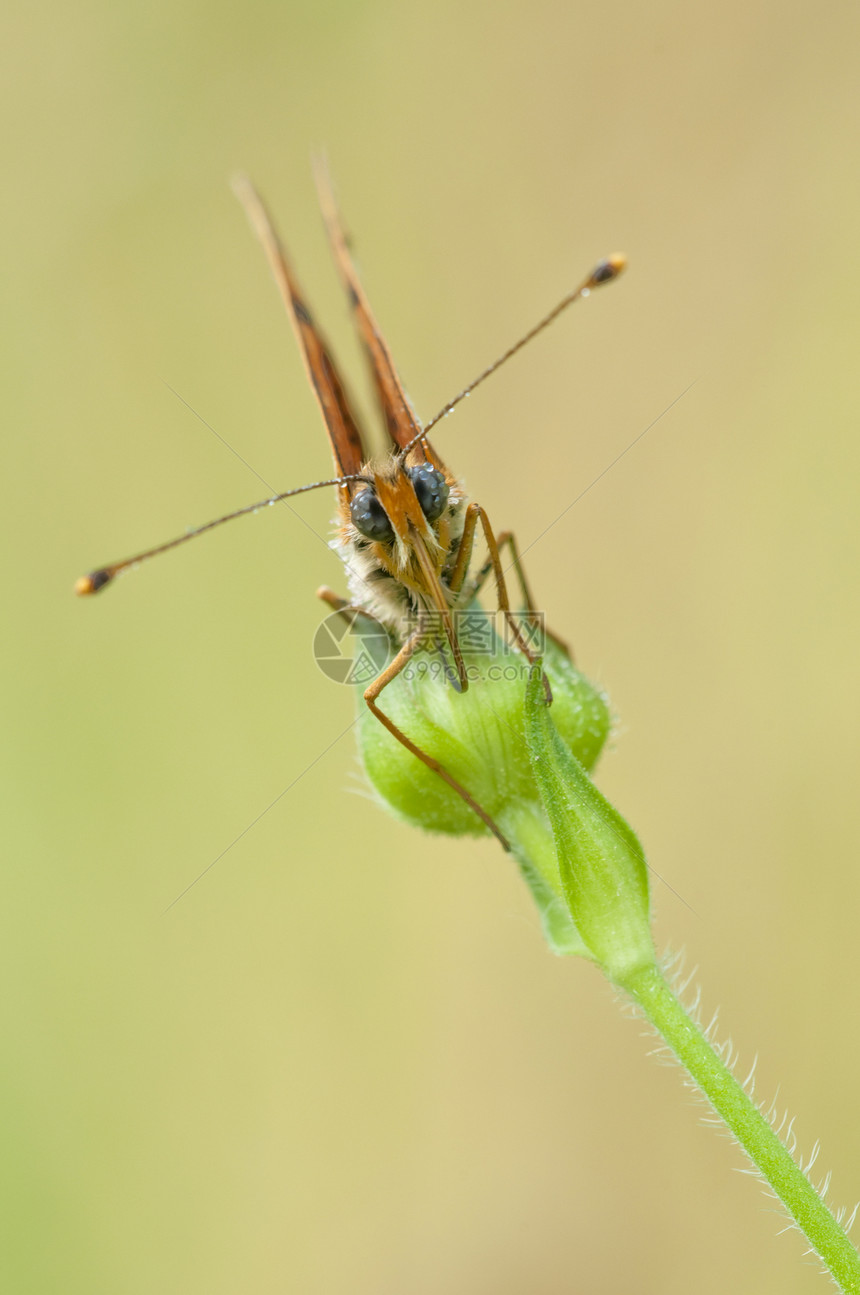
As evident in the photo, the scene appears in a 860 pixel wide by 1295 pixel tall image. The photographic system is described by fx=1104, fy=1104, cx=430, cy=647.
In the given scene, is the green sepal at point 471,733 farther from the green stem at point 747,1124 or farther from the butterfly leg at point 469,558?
the green stem at point 747,1124

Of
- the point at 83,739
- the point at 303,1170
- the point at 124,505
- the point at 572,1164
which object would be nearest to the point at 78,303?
the point at 124,505

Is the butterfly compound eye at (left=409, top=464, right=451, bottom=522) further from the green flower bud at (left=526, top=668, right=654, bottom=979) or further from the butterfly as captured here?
the green flower bud at (left=526, top=668, right=654, bottom=979)

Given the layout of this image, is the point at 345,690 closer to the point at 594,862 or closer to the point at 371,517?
the point at 371,517

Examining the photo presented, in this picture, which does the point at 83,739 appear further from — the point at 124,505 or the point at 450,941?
the point at 450,941

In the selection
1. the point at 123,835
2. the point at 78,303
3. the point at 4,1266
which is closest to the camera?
the point at 4,1266

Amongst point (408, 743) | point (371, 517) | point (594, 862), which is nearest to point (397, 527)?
point (371, 517)

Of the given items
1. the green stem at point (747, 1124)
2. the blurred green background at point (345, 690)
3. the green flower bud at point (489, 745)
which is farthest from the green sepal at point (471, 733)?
the blurred green background at point (345, 690)

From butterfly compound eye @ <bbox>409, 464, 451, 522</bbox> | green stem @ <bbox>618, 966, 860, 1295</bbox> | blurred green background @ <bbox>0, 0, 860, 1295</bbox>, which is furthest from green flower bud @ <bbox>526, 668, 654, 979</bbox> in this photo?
blurred green background @ <bbox>0, 0, 860, 1295</bbox>
